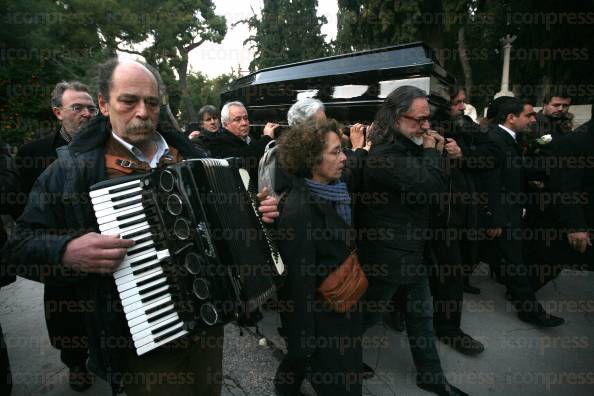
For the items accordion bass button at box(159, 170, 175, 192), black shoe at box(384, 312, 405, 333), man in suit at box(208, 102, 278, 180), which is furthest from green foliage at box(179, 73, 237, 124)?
accordion bass button at box(159, 170, 175, 192)

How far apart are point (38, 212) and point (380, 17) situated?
38.8 ft

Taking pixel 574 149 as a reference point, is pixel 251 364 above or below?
below

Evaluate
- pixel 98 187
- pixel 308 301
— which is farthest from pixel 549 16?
pixel 98 187

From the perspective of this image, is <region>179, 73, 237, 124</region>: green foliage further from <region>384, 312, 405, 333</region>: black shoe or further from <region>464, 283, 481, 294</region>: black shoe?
<region>384, 312, 405, 333</region>: black shoe

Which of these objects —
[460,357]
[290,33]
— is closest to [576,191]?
[460,357]

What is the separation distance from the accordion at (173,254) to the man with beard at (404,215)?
1224 millimetres

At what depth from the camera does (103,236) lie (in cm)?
135

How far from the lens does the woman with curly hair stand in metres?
1.93

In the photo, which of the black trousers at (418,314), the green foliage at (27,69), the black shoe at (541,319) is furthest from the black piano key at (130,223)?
the green foliage at (27,69)

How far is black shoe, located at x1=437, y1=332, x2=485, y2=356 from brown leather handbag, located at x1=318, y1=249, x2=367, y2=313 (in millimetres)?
1676

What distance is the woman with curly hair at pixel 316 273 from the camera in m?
1.93

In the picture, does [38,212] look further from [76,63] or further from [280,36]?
[280,36]

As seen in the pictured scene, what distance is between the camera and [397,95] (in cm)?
247

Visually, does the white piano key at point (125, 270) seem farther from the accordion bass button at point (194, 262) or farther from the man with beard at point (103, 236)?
the accordion bass button at point (194, 262)
